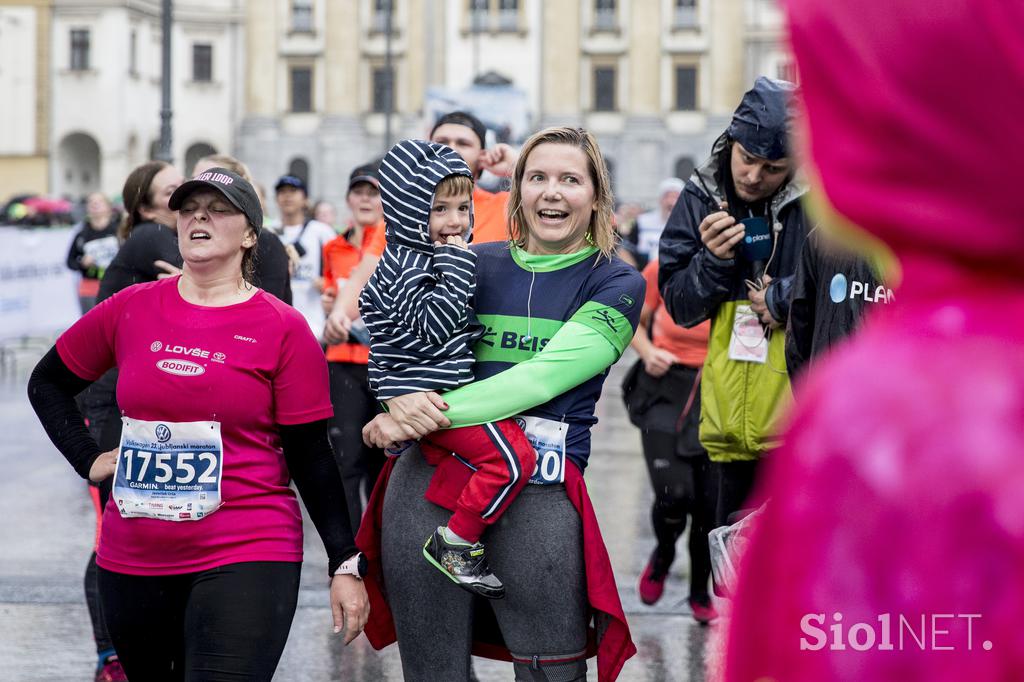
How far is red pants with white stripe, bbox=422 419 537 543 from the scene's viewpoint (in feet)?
12.2

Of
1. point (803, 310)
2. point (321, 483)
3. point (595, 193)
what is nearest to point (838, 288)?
point (803, 310)

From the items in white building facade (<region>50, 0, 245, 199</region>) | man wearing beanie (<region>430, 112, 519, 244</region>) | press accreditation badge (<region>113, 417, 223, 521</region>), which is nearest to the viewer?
press accreditation badge (<region>113, 417, 223, 521</region>)

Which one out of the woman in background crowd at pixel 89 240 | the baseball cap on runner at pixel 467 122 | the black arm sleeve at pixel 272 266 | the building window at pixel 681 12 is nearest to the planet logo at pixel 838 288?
the baseball cap on runner at pixel 467 122

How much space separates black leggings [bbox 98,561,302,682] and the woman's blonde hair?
1086 mm

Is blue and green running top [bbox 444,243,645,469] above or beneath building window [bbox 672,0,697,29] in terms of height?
beneath

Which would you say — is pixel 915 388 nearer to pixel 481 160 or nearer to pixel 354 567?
pixel 354 567

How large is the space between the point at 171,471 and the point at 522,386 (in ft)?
2.87

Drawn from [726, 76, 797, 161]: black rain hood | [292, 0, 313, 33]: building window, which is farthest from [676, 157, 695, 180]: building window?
[726, 76, 797, 161]: black rain hood

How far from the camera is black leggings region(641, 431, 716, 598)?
689 centimetres

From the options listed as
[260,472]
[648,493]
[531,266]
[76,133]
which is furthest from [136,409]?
[76,133]

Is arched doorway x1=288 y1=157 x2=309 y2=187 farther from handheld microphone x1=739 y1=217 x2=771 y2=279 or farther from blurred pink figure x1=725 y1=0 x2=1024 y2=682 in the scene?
blurred pink figure x1=725 y1=0 x2=1024 y2=682

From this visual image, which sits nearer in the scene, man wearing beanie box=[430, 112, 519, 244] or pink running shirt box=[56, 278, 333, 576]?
pink running shirt box=[56, 278, 333, 576]

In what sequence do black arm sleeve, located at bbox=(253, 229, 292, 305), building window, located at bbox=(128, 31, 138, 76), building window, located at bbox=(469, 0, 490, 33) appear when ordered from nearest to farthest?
black arm sleeve, located at bbox=(253, 229, 292, 305) → building window, located at bbox=(128, 31, 138, 76) → building window, located at bbox=(469, 0, 490, 33)

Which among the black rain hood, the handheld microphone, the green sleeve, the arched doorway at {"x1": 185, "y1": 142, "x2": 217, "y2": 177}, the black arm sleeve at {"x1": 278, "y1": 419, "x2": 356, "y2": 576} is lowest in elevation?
the black arm sleeve at {"x1": 278, "y1": 419, "x2": 356, "y2": 576}
